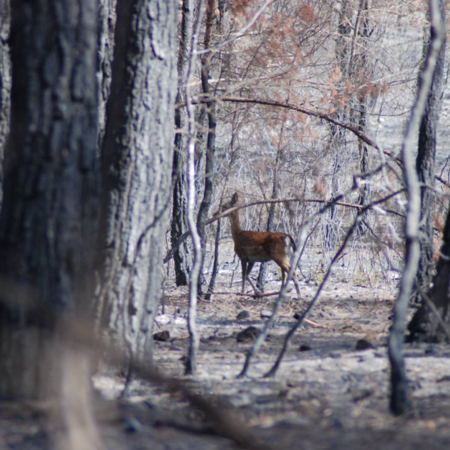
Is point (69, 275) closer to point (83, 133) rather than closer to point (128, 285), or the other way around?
point (83, 133)

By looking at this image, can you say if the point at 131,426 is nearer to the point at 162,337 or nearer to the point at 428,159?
the point at 162,337

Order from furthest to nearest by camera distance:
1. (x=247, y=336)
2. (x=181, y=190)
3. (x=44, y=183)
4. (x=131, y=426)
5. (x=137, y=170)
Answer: (x=181, y=190) < (x=247, y=336) < (x=137, y=170) < (x=44, y=183) < (x=131, y=426)

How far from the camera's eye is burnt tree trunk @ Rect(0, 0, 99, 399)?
344 cm

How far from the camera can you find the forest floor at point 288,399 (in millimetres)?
3139

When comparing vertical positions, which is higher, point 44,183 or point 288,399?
point 44,183

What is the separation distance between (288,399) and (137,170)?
193 centimetres

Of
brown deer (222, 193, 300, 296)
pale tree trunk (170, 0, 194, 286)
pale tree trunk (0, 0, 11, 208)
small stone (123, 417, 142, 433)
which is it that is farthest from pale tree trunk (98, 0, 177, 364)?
brown deer (222, 193, 300, 296)

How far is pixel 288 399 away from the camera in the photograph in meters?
4.00

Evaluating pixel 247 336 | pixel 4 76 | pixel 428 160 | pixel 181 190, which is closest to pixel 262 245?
pixel 181 190

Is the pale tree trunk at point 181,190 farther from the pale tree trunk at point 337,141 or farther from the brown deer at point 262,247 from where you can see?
the pale tree trunk at point 337,141

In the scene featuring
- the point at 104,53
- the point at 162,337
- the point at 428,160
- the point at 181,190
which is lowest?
the point at 162,337

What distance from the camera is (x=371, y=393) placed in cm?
396

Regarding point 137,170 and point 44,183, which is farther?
point 137,170

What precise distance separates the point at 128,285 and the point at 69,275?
1150 mm
